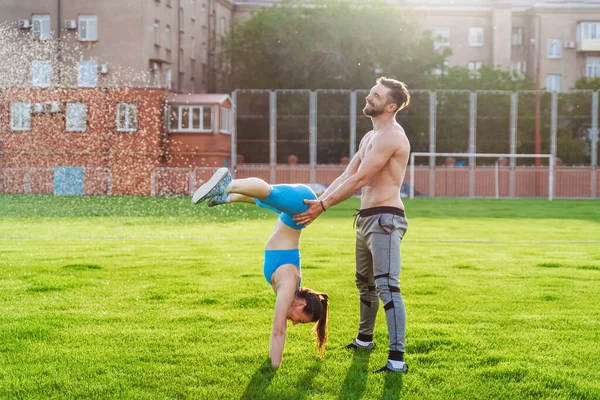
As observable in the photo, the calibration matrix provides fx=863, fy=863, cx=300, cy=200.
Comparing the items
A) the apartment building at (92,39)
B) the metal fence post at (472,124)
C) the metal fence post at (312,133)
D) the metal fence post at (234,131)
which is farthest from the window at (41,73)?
the metal fence post at (472,124)

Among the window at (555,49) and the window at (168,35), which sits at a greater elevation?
the window at (555,49)

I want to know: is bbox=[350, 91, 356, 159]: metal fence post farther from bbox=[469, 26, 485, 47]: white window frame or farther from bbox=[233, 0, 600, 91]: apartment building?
bbox=[469, 26, 485, 47]: white window frame

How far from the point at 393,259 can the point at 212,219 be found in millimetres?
21553

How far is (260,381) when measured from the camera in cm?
682

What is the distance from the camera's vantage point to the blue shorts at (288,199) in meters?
7.08

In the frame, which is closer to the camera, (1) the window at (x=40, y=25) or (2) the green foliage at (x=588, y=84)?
(1) the window at (x=40, y=25)

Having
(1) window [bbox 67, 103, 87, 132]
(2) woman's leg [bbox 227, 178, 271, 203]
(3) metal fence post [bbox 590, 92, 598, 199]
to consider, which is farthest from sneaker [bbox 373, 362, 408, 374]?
(3) metal fence post [bbox 590, 92, 598, 199]

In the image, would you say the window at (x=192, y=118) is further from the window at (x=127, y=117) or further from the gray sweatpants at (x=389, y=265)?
the gray sweatpants at (x=389, y=265)

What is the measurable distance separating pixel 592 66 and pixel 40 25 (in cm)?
4631

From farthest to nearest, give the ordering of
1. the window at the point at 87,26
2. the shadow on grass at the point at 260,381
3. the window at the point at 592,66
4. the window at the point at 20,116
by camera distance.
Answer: the window at the point at 592,66, the window at the point at 87,26, the window at the point at 20,116, the shadow on grass at the point at 260,381

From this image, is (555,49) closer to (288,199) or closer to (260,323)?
(260,323)

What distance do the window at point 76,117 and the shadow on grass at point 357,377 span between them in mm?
46024

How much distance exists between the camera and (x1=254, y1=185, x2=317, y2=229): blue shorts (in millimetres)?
7082

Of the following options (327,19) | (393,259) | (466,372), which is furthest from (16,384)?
(327,19)
